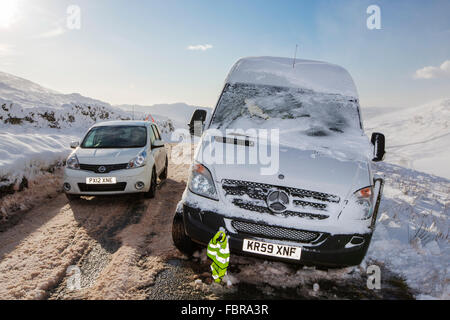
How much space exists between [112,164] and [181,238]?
8.65 ft

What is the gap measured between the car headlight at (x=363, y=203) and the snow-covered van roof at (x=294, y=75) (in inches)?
80.4

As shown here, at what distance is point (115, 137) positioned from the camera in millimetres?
5996

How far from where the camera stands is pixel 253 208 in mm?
2652

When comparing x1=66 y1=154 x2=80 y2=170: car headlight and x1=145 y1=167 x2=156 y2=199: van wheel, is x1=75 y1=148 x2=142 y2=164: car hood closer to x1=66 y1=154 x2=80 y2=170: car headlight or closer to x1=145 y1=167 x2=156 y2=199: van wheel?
x1=66 y1=154 x2=80 y2=170: car headlight

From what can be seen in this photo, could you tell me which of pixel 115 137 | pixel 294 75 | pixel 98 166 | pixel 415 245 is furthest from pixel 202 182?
pixel 115 137

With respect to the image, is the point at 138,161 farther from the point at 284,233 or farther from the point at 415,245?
the point at 415,245

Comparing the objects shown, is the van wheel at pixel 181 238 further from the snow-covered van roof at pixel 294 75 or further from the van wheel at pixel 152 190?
the van wheel at pixel 152 190

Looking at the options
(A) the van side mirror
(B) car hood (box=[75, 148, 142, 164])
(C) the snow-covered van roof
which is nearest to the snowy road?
(B) car hood (box=[75, 148, 142, 164])

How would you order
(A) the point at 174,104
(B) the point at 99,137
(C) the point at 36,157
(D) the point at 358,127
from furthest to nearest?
(A) the point at 174,104, (C) the point at 36,157, (B) the point at 99,137, (D) the point at 358,127

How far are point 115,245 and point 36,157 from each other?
532cm
